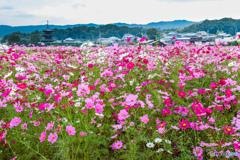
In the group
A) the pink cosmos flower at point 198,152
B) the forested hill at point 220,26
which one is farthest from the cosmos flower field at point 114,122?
the forested hill at point 220,26

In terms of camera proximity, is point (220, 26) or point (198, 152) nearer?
point (198, 152)

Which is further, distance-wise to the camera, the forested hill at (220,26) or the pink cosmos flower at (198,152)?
the forested hill at (220,26)

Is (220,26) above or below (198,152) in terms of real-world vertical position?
above

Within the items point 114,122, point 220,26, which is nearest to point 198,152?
point 114,122

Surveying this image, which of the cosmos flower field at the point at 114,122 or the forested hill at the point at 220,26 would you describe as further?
the forested hill at the point at 220,26

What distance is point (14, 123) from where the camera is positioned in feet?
5.12

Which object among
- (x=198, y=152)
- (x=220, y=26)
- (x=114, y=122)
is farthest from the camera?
(x=220, y=26)

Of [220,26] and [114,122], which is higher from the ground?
[220,26]

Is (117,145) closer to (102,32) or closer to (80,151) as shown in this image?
(80,151)

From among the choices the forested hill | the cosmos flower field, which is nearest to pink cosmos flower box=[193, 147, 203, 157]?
the cosmos flower field

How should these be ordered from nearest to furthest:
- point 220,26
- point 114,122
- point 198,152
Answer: point 198,152 → point 114,122 → point 220,26

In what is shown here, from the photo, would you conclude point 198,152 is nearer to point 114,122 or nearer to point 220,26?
point 114,122

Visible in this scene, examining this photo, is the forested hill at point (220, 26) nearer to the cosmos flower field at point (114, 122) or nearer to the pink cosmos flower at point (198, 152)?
the cosmos flower field at point (114, 122)

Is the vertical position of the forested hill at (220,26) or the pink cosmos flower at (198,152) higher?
the forested hill at (220,26)
